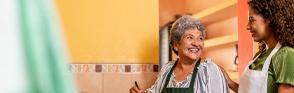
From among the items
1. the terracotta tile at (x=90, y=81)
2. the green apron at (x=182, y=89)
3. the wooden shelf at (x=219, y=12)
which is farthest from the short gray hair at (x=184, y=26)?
the wooden shelf at (x=219, y=12)

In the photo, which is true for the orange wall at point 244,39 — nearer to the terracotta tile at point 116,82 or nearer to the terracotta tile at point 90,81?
the terracotta tile at point 116,82

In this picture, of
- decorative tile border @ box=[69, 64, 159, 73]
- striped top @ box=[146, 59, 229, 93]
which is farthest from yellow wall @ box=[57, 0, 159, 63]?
striped top @ box=[146, 59, 229, 93]

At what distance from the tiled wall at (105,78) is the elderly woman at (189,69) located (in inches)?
5.3

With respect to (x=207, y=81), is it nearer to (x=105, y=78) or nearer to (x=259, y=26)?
(x=259, y=26)

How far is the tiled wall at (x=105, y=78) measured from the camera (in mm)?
1786

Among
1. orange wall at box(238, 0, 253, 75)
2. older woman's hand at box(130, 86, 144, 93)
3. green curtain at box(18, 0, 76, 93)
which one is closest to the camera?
green curtain at box(18, 0, 76, 93)

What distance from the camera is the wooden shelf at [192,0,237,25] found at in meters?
2.73

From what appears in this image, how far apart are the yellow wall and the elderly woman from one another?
20 cm

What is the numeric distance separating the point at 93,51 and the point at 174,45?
359 mm

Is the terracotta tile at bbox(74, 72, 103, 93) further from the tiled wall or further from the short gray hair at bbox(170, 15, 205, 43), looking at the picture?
the short gray hair at bbox(170, 15, 205, 43)

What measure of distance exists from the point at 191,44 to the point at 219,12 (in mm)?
1402

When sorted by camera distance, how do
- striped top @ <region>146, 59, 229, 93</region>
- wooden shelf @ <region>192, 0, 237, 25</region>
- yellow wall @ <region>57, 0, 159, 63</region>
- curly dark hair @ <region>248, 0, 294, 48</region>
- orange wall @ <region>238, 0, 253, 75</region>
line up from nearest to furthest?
1. curly dark hair @ <region>248, 0, 294, 48</region>
2. striped top @ <region>146, 59, 229, 93</region>
3. yellow wall @ <region>57, 0, 159, 63</region>
4. orange wall @ <region>238, 0, 253, 75</region>
5. wooden shelf @ <region>192, 0, 237, 25</region>

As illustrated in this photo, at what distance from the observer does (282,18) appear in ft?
4.24

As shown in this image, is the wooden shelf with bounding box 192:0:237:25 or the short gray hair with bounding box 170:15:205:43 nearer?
the short gray hair with bounding box 170:15:205:43
